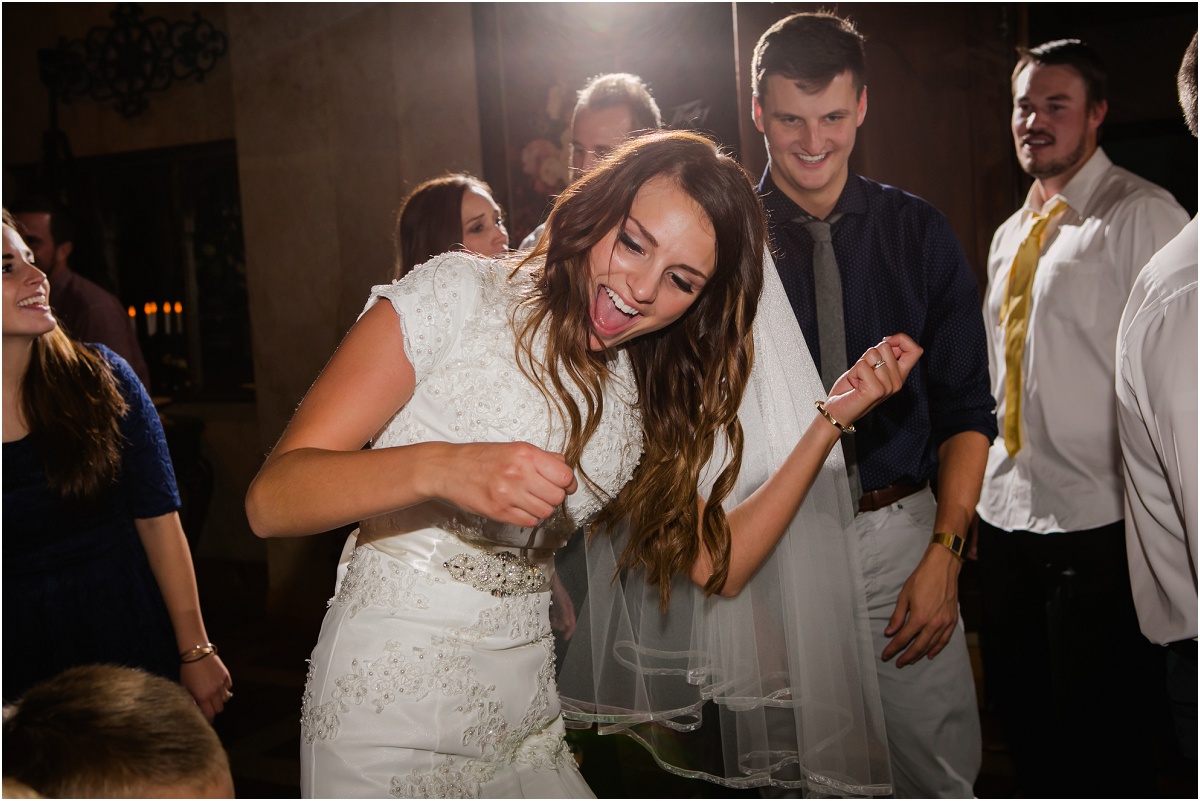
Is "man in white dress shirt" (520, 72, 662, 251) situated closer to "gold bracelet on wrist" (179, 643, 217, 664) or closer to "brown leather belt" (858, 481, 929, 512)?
"brown leather belt" (858, 481, 929, 512)

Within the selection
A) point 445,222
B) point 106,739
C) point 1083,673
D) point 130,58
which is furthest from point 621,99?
point 130,58

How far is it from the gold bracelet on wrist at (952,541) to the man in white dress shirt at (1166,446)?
1.06 ft

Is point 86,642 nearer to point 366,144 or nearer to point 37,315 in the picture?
point 37,315

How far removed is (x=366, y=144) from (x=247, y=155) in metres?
0.69

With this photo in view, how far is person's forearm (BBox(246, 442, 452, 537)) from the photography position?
1.22 metres

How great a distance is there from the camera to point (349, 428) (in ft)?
4.42

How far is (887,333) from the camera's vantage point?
2.12 m

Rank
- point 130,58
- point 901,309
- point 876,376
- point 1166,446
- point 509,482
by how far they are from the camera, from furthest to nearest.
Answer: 1. point 130,58
2. point 901,309
3. point 876,376
4. point 1166,446
5. point 509,482

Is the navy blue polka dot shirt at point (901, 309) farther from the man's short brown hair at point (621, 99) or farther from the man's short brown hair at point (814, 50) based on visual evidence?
the man's short brown hair at point (621, 99)

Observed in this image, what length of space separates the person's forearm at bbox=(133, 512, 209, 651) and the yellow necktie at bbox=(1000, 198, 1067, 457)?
2326 millimetres

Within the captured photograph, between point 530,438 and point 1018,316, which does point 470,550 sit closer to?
point 530,438

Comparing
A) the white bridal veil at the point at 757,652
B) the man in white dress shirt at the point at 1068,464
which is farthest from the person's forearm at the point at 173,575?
the man in white dress shirt at the point at 1068,464

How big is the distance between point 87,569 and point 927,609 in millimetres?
1816

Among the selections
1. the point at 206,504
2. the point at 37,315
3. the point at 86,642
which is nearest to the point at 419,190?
the point at 37,315
